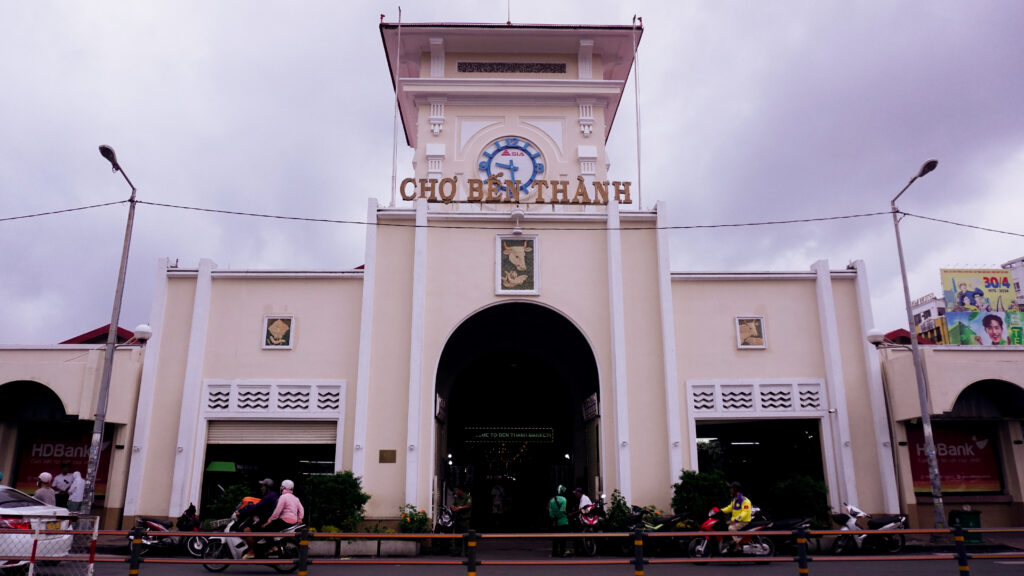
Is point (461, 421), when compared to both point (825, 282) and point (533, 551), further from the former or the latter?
point (825, 282)

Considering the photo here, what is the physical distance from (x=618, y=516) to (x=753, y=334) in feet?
22.0

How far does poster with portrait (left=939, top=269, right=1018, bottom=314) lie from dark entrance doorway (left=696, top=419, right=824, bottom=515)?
35349 mm

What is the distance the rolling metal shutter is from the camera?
2034 centimetres

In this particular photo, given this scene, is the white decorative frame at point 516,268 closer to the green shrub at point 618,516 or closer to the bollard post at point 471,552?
the green shrub at point 618,516

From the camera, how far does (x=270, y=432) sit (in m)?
20.5

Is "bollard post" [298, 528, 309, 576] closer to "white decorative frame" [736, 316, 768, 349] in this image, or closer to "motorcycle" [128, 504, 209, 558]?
"motorcycle" [128, 504, 209, 558]

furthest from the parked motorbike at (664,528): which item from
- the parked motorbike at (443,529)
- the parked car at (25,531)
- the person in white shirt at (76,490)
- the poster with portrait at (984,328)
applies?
the poster with portrait at (984,328)

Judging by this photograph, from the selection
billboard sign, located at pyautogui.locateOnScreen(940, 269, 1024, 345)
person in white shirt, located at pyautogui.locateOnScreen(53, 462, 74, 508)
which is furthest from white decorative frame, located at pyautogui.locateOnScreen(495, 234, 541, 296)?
billboard sign, located at pyautogui.locateOnScreen(940, 269, 1024, 345)

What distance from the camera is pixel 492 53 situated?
1044 inches

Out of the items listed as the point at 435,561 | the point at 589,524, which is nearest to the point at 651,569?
the point at 589,524

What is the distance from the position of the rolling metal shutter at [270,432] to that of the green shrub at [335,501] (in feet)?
6.62

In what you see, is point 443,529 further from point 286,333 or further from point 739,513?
point 739,513

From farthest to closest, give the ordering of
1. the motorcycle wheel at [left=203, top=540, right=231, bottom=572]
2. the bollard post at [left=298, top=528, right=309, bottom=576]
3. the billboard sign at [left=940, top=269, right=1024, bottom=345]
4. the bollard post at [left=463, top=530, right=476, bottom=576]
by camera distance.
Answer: the billboard sign at [left=940, top=269, right=1024, bottom=345] < the motorcycle wheel at [left=203, top=540, right=231, bottom=572] < the bollard post at [left=298, top=528, right=309, bottom=576] < the bollard post at [left=463, top=530, right=476, bottom=576]

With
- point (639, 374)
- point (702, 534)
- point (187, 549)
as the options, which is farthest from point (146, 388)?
point (702, 534)
